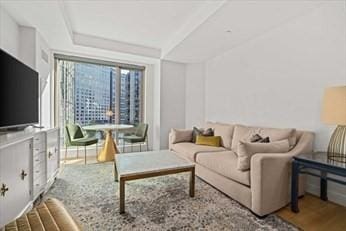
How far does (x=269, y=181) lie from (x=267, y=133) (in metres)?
1.08

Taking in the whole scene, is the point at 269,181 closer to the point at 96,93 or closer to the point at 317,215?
the point at 317,215

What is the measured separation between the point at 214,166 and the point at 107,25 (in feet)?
10.0

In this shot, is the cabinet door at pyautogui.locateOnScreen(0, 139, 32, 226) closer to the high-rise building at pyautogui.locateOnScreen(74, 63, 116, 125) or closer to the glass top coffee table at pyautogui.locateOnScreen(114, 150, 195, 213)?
the glass top coffee table at pyautogui.locateOnScreen(114, 150, 195, 213)

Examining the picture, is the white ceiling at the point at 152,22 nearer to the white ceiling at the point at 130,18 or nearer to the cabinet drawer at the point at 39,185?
the white ceiling at the point at 130,18

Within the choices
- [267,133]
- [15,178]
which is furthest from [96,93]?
[267,133]

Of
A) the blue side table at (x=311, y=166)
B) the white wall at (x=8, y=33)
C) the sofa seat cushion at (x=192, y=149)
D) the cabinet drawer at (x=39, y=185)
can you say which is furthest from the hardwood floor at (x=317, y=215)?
the white wall at (x=8, y=33)

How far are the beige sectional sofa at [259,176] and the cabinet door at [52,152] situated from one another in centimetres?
217

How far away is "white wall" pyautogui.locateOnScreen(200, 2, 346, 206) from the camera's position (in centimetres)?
243

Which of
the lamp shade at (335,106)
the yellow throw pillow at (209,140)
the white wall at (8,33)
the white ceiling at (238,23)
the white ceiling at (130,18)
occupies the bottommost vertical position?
the yellow throw pillow at (209,140)

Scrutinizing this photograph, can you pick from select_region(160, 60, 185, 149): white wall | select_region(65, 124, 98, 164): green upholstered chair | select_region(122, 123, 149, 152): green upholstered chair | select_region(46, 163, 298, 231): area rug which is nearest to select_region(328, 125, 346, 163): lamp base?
select_region(46, 163, 298, 231): area rug

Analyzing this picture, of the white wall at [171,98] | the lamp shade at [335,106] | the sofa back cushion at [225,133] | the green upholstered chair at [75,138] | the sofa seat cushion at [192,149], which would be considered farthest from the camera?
the white wall at [171,98]

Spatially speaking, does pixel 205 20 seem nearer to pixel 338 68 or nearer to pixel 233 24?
pixel 233 24

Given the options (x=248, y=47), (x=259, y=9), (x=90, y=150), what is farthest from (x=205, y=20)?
(x=90, y=150)

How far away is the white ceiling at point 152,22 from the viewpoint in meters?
2.53
